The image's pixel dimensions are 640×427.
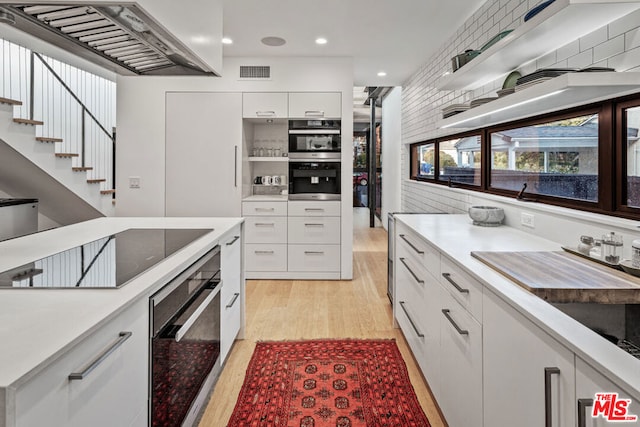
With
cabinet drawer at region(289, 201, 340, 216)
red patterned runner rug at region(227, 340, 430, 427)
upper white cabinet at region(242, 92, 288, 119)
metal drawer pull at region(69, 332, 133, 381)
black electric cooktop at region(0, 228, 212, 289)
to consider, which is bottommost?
red patterned runner rug at region(227, 340, 430, 427)

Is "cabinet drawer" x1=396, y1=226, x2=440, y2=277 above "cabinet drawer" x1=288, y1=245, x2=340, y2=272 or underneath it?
above

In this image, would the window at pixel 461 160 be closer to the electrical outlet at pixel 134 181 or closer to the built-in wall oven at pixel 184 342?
the built-in wall oven at pixel 184 342

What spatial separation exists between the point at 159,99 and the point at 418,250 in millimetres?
3583

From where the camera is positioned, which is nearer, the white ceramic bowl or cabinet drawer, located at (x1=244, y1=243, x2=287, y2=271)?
the white ceramic bowl

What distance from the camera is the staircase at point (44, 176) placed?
472 centimetres

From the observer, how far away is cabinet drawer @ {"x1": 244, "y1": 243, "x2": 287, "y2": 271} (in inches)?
186

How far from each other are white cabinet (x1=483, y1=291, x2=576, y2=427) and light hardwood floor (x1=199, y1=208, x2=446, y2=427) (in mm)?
809

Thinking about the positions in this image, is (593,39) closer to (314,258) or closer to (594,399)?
(594,399)

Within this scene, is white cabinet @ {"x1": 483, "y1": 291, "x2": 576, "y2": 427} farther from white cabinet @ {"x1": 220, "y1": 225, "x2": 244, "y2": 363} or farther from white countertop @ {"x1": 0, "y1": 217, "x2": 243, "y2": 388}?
white cabinet @ {"x1": 220, "y1": 225, "x2": 244, "y2": 363}

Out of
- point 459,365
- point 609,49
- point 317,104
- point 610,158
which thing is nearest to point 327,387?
point 459,365

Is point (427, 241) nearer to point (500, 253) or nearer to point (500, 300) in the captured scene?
point (500, 253)

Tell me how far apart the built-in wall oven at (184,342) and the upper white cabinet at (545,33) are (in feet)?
5.94

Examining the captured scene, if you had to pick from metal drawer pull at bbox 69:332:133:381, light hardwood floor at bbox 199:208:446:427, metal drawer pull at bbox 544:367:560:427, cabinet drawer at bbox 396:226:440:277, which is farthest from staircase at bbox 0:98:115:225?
metal drawer pull at bbox 544:367:560:427

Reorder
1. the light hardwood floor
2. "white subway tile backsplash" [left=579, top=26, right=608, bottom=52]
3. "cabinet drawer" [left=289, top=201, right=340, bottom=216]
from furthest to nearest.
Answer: "cabinet drawer" [left=289, top=201, right=340, bottom=216] < the light hardwood floor < "white subway tile backsplash" [left=579, top=26, right=608, bottom=52]
